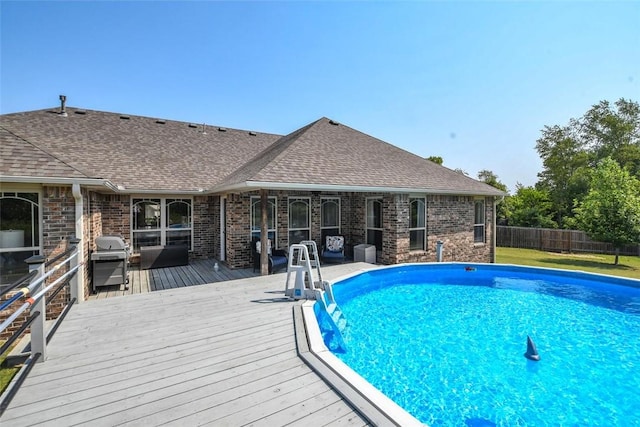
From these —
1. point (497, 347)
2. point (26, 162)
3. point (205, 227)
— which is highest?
point (26, 162)

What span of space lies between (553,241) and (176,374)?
23039mm

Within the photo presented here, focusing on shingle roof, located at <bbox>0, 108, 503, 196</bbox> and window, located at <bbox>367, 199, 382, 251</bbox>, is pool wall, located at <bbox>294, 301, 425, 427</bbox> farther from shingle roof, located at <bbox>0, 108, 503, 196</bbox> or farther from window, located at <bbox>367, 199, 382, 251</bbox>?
window, located at <bbox>367, 199, 382, 251</bbox>

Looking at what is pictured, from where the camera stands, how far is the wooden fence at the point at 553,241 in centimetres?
1791

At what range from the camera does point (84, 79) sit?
389 inches

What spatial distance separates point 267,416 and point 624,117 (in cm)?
4025

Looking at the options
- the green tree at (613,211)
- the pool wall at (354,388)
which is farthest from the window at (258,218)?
the green tree at (613,211)

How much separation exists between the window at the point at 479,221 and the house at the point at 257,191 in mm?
44

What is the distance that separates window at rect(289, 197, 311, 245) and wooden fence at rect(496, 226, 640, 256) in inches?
682

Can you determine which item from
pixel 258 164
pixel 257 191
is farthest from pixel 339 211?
pixel 258 164

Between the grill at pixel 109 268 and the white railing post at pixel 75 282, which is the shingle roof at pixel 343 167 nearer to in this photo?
the grill at pixel 109 268

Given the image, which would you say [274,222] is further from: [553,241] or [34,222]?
[553,241]

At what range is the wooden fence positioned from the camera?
58.7 feet

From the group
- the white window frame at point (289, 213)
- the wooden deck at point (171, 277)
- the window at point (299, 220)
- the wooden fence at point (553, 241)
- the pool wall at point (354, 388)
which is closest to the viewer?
the pool wall at point (354, 388)

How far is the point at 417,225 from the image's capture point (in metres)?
11.0
